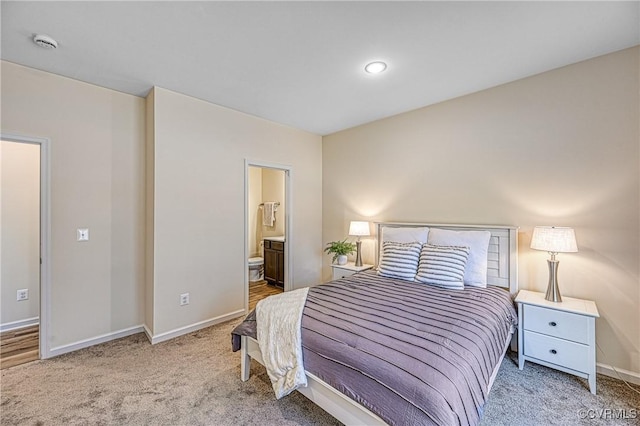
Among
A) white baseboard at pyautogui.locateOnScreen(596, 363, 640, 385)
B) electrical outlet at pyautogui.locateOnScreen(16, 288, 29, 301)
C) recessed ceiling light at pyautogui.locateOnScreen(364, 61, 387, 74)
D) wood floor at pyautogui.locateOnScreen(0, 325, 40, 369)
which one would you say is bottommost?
wood floor at pyautogui.locateOnScreen(0, 325, 40, 369)

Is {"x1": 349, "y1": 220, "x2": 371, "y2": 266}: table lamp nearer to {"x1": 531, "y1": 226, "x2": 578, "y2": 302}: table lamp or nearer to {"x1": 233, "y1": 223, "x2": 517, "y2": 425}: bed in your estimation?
{"x1": 233, "y1": 223, "x2": 517, "y2": 425}: bed

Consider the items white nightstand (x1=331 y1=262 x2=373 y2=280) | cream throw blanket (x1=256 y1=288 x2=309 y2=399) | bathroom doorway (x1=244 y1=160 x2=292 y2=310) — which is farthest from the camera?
bathroom doorway (x1=244 y1=160 x2=292 y2=310)

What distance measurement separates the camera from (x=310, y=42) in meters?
2.03

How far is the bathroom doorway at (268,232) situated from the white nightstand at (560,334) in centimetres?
284

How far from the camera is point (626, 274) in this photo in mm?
2166

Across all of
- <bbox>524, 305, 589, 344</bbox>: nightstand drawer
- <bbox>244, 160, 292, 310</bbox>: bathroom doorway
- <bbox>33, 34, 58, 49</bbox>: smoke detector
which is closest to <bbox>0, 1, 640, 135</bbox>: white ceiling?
<bbox>33, 34, 58, 49</bbox>: smoke detector

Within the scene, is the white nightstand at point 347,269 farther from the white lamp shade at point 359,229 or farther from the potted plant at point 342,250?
the white lamp shade at point 359,229

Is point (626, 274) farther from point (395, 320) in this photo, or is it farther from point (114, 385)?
point (114, 385)

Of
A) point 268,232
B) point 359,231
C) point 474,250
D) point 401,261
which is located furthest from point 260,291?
point 474,250

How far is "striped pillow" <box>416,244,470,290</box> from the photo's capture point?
2496 millimetres

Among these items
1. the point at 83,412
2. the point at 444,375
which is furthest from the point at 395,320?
the point at 83,412

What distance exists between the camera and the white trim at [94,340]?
8.36 ft

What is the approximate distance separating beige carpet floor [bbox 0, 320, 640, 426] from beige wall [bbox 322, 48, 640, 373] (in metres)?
0.66

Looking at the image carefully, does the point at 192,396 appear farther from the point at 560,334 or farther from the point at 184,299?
the point at 560,334
